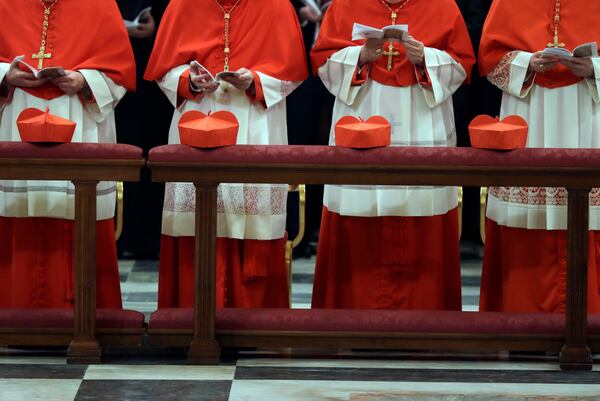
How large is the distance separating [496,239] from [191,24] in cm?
190

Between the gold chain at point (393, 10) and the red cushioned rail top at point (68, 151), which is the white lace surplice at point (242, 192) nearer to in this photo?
the gold chain at point (393, 10)

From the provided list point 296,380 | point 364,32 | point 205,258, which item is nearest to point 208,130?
point 205,258

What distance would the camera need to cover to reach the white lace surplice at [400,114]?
6.75 m

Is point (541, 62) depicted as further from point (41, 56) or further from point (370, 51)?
point (41, 56)

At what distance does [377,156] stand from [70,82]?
162 cm

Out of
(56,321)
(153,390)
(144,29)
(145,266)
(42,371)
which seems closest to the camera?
(153,390)

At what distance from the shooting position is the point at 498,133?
239 inches

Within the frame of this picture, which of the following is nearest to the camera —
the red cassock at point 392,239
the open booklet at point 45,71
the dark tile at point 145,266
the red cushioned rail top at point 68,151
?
the red cushioned rail top at point 68,151

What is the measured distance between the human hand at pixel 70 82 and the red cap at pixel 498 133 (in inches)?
76.6

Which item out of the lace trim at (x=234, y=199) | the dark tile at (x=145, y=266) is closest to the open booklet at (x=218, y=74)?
the lace trim at (x=234, y=199)

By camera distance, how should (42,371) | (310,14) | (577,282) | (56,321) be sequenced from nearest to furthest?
(42,371) → (577,282) → (56,321) → (310,14)

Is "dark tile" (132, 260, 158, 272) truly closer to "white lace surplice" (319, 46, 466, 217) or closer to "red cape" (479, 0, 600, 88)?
"white lace surplice" (319, 46, 466, 217)

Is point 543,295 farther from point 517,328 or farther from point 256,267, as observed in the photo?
point 256,267

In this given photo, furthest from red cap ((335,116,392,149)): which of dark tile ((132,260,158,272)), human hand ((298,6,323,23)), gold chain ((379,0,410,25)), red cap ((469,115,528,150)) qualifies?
dark tile ((132,260,158,272))
